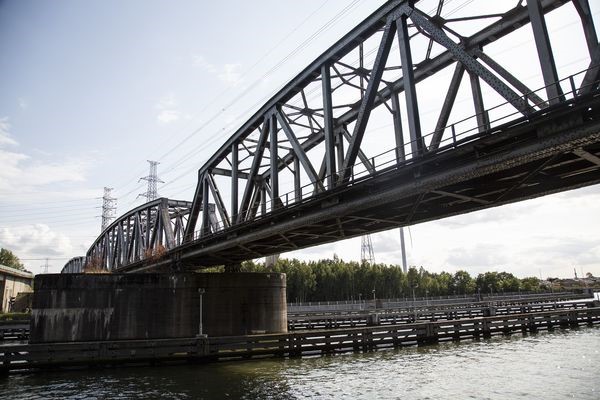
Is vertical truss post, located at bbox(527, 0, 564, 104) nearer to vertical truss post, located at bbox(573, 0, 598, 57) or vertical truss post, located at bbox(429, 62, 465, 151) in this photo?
vertical truss post, located at bbox(573, 0, 598, 57)

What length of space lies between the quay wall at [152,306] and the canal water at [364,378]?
7643 mm

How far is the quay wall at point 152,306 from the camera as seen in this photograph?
31.4 metres

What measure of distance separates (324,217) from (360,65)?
9.09 meters

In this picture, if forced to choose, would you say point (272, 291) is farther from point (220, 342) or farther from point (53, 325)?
point (53, 325)

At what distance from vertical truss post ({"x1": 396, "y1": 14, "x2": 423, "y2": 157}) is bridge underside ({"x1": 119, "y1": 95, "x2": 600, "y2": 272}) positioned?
924 mm

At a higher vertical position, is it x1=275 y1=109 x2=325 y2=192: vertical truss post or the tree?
the tree

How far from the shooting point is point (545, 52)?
44.0 ft

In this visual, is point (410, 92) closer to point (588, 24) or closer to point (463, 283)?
point (588, 24)

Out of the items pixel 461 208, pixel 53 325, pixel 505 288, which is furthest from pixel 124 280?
pixel 505 288

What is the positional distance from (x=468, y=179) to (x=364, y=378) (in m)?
11.1

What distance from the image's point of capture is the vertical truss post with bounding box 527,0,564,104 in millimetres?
13031

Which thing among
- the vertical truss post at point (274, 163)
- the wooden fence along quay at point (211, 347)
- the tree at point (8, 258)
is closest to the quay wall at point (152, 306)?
the wooden fence along quay at point (211, 347)

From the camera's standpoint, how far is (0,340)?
45781mm

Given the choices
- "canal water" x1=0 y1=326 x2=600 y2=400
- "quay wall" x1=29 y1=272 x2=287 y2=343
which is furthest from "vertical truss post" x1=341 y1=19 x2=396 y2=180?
"quay wall" x1=29 y1=272 x2=287 y2=343
